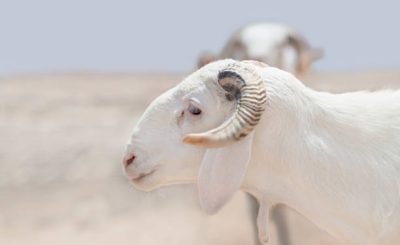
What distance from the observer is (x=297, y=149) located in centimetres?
615

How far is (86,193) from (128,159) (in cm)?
1210

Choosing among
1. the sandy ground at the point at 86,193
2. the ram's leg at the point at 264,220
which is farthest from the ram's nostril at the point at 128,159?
the sandy ground at the point at 86,193

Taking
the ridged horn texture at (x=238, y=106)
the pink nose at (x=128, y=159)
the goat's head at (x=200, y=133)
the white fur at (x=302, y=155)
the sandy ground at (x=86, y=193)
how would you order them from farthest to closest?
the sandy ground at (x=86, y=193), the pink nose at (x=128, y=159), the white fur at (x=302, y=155), the goat's head at (x=200, y=133), the ridged horn texture at (x=238, y=106)

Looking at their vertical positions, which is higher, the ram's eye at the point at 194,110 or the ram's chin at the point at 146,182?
the ram's eye at the point at 194,110

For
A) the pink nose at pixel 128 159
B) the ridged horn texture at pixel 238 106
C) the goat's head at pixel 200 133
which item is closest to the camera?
the ridged horn texture at pixel 238 106

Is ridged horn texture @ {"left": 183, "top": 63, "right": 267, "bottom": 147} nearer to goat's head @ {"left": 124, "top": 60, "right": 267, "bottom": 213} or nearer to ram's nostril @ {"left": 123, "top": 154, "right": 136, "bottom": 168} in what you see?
goat's head @ {"left": 124, "top": 60, "right": 267, "bottom": 213}

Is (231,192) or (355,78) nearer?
(231,192)

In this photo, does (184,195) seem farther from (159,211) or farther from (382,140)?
(382,140)

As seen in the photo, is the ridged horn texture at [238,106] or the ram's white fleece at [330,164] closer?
the ridged horn texture at [238,106]

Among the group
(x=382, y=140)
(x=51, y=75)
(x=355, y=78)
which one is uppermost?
(x=382, y=140)

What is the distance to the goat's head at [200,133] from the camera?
6.00m

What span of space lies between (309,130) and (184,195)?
36.9 feet

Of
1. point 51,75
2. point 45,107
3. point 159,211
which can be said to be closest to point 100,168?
point 159,211

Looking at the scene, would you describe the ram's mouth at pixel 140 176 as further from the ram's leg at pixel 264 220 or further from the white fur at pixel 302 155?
the ram's leg at pixel 264 220
